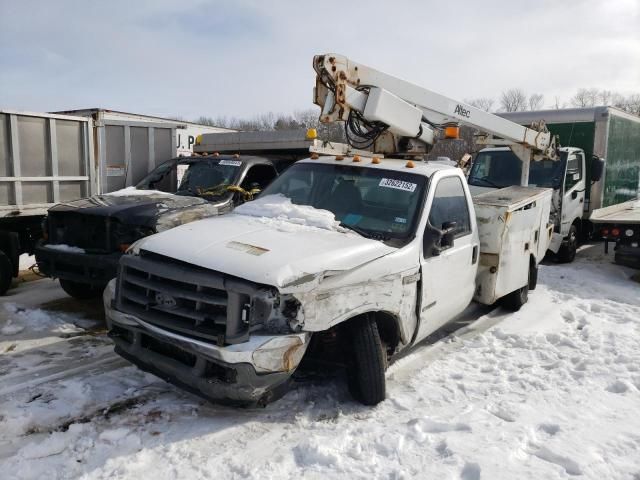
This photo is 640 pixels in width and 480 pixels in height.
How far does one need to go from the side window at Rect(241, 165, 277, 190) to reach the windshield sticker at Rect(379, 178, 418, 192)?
330cm

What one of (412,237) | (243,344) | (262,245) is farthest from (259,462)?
(412,237)

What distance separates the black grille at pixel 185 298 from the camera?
11.1 ft

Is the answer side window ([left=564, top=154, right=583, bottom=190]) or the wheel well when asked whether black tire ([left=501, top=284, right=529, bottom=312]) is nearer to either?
the wheel well

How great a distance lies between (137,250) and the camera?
406 centimetres

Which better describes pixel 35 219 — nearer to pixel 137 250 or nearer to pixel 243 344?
pixel 137 250

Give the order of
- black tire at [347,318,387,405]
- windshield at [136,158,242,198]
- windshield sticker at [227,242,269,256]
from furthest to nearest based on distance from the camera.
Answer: windshield at [136,158,242,198]
black tire at [347,318,387,405]
windshield sticker at [227,242,269,256]

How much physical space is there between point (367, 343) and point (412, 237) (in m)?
1.00

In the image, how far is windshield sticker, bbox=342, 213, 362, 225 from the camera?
4.56 metres

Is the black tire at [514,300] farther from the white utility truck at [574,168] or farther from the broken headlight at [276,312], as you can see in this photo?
the broken headlight at [276,312]

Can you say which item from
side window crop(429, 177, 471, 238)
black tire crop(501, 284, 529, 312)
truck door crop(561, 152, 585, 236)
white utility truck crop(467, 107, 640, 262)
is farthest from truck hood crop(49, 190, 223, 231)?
truck door crop(561, 152, 585, 236)

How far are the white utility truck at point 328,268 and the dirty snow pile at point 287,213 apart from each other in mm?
18

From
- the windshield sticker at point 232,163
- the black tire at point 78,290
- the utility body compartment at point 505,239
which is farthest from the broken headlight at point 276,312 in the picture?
the windshield sticker at point 232,163

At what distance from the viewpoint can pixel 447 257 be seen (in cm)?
481

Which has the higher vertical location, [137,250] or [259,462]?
[137,250]
